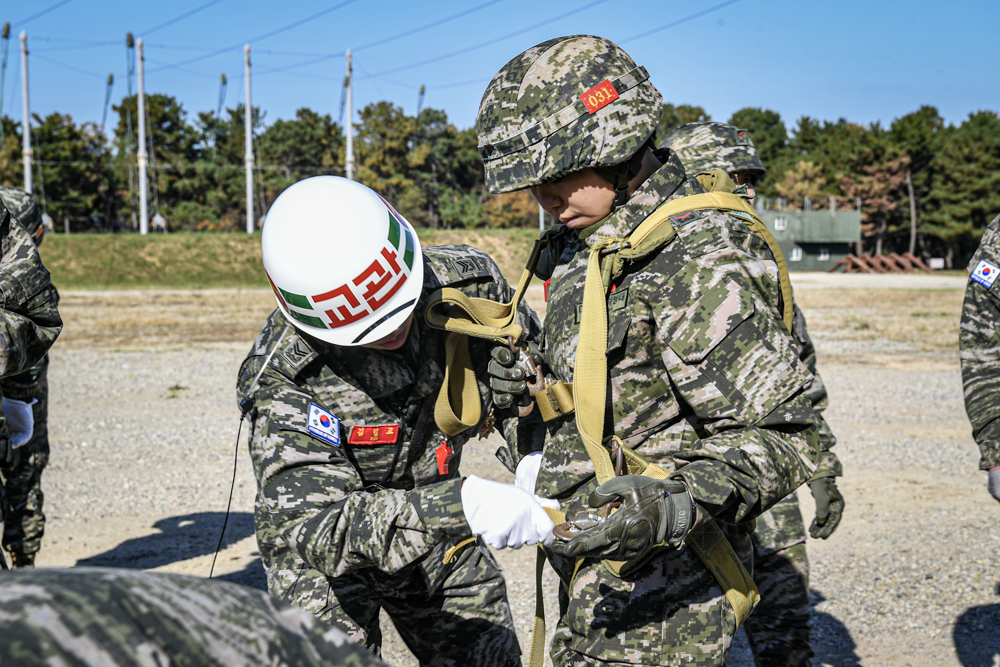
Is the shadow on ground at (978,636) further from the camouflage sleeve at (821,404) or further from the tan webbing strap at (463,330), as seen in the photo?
the tan webbing strap at (463,330)

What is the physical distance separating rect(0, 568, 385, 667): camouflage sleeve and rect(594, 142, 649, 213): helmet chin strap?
1.72 meters

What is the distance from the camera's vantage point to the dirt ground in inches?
205

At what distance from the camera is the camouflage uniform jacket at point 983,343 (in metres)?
3.81

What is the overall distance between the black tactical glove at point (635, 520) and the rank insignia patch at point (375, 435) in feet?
4.01

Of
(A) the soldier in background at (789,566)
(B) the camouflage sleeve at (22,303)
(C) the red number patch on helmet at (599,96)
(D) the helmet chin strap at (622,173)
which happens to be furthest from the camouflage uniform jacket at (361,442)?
(A) the soldier in background at (789,566)

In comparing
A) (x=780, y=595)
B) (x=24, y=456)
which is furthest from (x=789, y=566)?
(x=24, y=456)

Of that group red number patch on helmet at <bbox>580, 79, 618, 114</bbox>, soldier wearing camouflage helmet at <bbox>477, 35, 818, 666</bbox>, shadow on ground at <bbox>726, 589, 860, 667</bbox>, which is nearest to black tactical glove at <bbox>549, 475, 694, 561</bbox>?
soldier wearing camouflage helmet at <bbox>477, 35, 818, 666</bbox>

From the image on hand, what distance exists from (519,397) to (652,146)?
891 mm

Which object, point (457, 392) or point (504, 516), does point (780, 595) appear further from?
point (504, 516)

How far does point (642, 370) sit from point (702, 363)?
0.74 ft

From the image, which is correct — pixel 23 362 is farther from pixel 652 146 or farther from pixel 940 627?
pixel 940 627

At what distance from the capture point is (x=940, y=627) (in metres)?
5.07

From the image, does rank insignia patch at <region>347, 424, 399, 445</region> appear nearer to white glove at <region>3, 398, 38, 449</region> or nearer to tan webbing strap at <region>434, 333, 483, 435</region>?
tan webbing strap at <region>434, 333, 483, 435</region>

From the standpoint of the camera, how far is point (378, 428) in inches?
119
